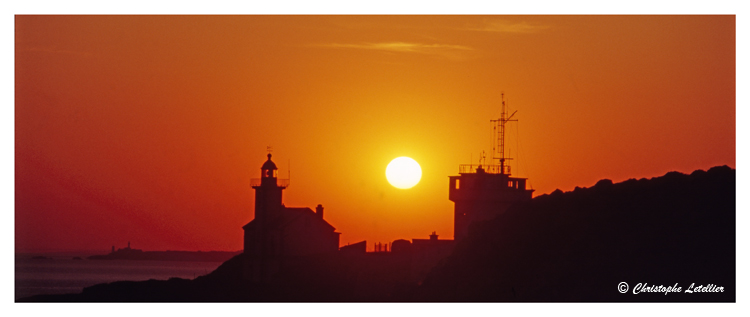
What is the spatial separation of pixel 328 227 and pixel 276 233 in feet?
9.61

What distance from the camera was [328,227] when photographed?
2199 inches

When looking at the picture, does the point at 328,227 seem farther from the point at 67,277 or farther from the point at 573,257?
the point at 67,277

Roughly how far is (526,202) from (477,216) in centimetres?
255

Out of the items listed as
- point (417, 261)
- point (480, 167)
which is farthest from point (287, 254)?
point (480, 167)

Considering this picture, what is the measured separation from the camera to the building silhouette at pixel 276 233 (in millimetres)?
54688

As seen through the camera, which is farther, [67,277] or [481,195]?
[67,277]

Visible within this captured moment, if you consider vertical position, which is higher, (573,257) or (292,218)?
(292,218)

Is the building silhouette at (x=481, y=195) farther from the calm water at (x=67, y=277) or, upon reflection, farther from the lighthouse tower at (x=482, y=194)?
the calm water at (x=67, y=277)


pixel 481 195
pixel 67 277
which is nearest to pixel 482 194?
pixel 481 195

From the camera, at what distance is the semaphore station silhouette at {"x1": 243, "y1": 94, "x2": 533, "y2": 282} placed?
51469 millimetres

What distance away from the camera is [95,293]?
6328 centimetres

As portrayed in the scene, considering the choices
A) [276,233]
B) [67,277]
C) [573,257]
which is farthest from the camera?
[67,277]

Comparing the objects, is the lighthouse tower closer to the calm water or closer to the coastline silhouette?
the coastline silhouette
